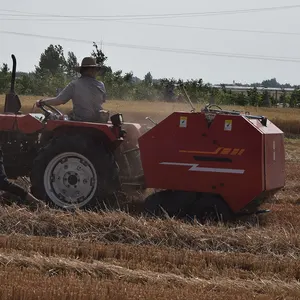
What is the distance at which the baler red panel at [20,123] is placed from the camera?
8.91 metres

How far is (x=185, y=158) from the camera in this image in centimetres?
835

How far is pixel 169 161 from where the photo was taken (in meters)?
8.40

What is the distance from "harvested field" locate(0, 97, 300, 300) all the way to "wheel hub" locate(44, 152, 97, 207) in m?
0.54

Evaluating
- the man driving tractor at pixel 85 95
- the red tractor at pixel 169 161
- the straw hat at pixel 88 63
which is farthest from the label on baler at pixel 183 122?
the straw hat at pixel 88 63

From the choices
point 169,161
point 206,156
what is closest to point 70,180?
point 169,161

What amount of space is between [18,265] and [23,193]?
2.41 meters

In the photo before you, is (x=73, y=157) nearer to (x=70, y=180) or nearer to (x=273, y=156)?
(x=70, y=180)

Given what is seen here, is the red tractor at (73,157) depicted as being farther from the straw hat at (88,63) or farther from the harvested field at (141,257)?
the straw hat at (88,63)

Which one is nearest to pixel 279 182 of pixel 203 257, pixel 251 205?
pixel 251 205

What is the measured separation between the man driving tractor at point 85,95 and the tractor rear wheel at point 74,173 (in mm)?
417

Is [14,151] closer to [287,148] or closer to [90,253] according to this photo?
[90,253]

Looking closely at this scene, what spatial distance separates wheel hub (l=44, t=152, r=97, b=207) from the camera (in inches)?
339

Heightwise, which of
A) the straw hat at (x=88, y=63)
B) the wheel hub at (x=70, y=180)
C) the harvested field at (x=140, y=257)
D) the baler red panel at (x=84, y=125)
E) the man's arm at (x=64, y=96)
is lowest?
the harvested field at (x=140, y=257)

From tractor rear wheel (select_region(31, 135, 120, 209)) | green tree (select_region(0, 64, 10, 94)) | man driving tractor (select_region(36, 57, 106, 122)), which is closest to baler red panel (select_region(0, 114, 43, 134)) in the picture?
man driving tractor (select_region(36, 57, 106, 122))
